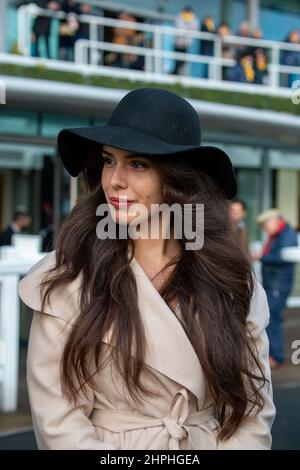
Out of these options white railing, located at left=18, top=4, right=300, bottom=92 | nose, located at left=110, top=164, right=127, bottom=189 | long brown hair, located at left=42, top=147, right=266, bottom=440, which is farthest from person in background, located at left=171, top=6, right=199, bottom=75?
nose, located at left=110, top=164, right=127, bottom=189

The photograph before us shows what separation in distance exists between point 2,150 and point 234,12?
7.90 metres

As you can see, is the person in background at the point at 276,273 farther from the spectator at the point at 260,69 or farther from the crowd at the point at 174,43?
the spectator at the point at 260,69

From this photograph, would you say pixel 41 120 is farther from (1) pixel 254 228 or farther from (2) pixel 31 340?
(2) pixel 31 340

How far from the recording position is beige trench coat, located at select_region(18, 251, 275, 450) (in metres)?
1.87

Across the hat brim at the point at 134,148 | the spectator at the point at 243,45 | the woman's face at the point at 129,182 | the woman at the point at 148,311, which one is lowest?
the woman at the point at 148,311

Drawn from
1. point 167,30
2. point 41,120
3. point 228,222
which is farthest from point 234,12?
point 228,222

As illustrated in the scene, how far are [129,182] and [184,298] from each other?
369 mm

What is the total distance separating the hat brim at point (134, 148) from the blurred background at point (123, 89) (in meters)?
7.20

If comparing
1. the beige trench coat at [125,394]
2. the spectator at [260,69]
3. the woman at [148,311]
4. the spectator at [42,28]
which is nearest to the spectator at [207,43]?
the spectator at [260,69]

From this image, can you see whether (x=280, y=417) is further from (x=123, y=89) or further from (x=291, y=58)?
(x=291, y=58)

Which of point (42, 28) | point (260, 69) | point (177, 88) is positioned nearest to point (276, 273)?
point (177, 88)

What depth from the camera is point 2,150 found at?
42.2 ft

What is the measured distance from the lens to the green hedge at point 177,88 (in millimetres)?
11578

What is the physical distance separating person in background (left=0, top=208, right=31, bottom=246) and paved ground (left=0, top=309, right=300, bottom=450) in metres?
4.56
